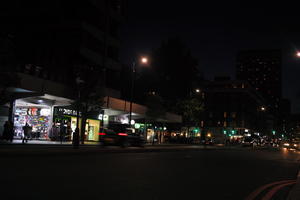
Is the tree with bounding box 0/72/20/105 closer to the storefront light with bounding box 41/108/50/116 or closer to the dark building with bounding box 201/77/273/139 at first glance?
the storefront light with bounding box 41/108/50/116

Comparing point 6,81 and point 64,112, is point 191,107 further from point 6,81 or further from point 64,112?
point 6,81

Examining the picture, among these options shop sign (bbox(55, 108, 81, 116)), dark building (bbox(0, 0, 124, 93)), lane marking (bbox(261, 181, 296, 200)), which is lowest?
lane marking (bbox(261, 181, 296, 200))

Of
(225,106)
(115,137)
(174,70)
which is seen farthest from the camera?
(225,106)

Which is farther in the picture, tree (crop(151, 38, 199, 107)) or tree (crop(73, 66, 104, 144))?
tree (crop(151, 38, 199, 107))

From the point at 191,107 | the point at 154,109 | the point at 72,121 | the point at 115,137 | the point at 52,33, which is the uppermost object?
the point at 52,33

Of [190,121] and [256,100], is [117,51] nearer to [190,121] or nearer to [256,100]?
[190,121]

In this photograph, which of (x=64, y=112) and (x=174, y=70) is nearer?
(x=64, y=112)

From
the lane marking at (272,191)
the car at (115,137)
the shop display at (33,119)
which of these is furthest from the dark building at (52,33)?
the lane marking at (272,191)

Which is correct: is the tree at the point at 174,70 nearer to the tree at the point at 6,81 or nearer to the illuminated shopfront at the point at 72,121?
the illuminated shopfront at the point at 72,121

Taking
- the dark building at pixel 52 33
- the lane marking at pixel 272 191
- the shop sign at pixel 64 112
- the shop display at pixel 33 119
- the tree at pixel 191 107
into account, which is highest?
the dark building at pixel 52 33

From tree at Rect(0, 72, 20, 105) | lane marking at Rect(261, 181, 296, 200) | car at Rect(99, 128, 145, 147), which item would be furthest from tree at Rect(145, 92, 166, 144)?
lane marking at Rect(261, 181, 296, 200)

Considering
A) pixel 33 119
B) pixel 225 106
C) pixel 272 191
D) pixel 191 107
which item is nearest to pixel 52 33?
pixel 33 119

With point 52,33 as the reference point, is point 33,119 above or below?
below

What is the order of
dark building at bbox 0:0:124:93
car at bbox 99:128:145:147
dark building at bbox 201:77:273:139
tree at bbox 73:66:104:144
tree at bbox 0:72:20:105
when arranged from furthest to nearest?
dark building at bbox 201:77:273:139, dark building at bbox 0:0:124:93, tree at bbox 73:66:104:144, car at bbox 99:128:145:147, tree at bbox 0:72:20:105
